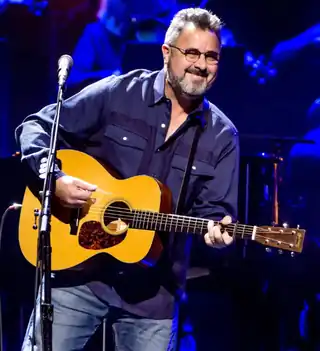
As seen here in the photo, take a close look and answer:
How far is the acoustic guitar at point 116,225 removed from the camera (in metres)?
2.88

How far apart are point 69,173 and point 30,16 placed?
3017 millimetres

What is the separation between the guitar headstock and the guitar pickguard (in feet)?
2.09

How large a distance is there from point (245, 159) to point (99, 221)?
207 cm

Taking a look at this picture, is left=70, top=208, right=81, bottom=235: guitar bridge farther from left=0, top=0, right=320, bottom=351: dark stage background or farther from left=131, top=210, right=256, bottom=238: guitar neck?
left=0, top=0, right=320, bottom=351: dark stage background

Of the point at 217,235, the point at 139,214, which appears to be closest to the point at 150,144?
the point at 139,214

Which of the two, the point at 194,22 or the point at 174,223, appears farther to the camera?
the point at 194,22

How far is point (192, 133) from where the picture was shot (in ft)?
10.3

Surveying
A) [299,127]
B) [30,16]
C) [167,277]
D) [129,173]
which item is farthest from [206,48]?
[30,16]

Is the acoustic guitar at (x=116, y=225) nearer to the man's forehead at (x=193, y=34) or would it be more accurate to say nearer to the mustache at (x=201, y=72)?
the mustache at (x=201, y=72)

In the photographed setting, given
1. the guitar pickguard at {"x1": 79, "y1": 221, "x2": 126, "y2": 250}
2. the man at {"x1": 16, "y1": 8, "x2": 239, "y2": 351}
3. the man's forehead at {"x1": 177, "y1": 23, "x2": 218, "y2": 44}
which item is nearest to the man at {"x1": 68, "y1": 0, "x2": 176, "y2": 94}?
the man at {"x1": 16, "y1": 8, "x2": 239, "y2": 351}

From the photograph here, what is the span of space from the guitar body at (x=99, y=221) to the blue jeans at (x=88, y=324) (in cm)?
16

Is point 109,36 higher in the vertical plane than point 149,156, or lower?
higher

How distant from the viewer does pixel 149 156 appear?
3107 mm

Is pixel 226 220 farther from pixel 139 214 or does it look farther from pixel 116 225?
pixel 116 225
